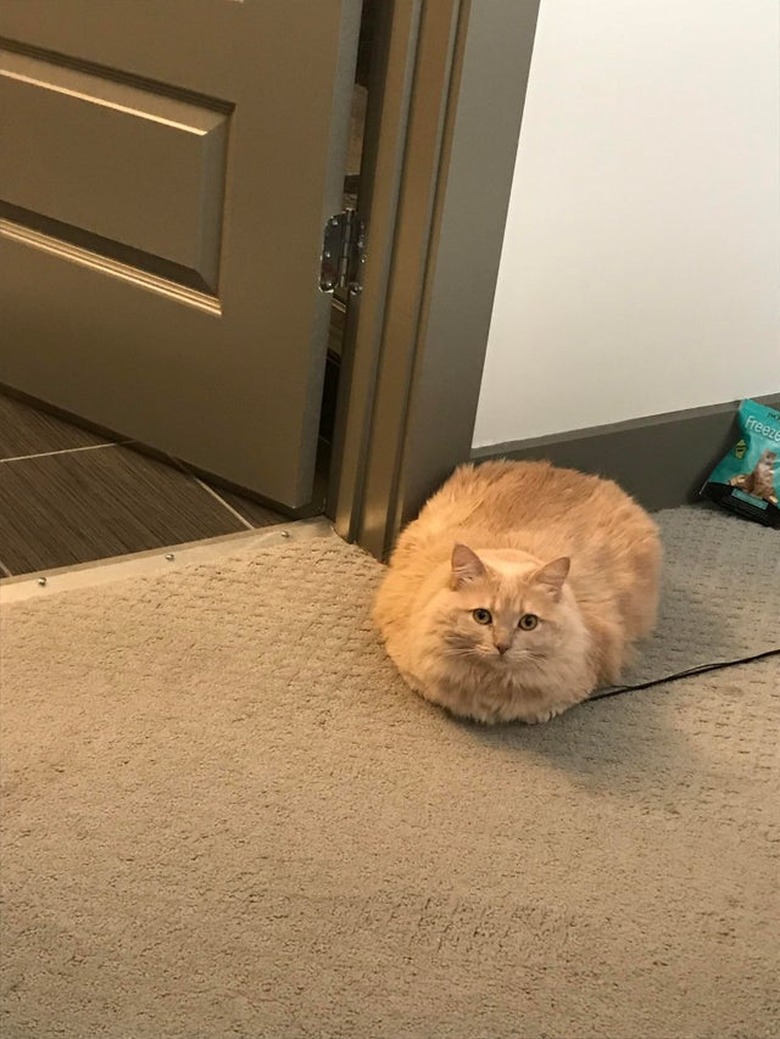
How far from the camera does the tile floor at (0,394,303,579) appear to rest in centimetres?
176

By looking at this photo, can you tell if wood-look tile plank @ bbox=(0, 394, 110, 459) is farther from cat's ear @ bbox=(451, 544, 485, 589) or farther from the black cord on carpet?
the black cord on carpet

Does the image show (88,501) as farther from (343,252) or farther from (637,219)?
(637,219)

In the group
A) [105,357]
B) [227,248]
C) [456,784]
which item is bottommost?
[456,784]

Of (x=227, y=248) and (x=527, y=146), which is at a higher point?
(x=527, y=146)

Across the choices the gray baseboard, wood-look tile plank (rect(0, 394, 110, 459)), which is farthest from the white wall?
wood-look tile plank (rect(0, 394, 110, 459))

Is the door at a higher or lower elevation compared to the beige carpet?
higher

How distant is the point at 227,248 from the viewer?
1776 mm

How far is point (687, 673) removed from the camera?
1.69m

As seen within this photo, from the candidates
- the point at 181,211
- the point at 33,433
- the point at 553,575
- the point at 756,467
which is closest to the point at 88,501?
the point at 33,433

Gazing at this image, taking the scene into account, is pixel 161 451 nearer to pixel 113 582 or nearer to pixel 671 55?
pixel 113 582

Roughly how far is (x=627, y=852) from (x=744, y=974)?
18cm

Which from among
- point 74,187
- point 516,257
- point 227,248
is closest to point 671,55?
point 516,257

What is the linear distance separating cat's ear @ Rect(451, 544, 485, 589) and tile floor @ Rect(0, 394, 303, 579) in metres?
0.50

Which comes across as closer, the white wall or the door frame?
the door frame
